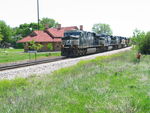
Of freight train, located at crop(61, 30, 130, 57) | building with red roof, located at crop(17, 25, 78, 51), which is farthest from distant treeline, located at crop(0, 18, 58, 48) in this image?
freight train, located at crop(61, 30, 130, 57)

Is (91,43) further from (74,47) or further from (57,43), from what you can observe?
(57,43)

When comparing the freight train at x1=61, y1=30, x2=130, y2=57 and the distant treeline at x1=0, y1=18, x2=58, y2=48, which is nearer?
A: the freight train at x1=61, y1=30, x2=130, y2=57

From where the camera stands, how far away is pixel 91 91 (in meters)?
7.53

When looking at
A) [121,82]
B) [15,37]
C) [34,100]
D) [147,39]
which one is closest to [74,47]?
[147,39]

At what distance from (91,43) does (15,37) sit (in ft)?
216

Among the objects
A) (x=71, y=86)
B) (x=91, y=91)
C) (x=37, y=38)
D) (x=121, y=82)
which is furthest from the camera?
(x=37, y=38)

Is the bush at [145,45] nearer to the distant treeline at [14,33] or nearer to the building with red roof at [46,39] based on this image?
the building with red roof at [46,39]

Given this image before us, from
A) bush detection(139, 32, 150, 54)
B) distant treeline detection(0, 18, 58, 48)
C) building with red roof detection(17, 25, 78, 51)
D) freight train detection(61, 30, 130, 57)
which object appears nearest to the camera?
bush detection(139, 32, 150, 54)

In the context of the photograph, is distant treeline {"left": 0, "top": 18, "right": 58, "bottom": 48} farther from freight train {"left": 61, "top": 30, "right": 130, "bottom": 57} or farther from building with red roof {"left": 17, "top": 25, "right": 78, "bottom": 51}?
freight train {"left": 61, "top": 30, "right": 130, "bottom": 57}

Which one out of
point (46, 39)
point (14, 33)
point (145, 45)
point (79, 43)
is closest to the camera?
point (145, 45)

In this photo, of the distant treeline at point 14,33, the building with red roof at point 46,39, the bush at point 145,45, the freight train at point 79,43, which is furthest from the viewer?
the distant treeline at point 14,33

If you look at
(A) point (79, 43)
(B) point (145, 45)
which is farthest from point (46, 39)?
(B) point (145, 45)

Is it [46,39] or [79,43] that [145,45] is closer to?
[79,43]

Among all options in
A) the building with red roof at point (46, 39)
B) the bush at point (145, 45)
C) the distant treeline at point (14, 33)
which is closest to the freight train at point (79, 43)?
the bush at point (145, 45)
